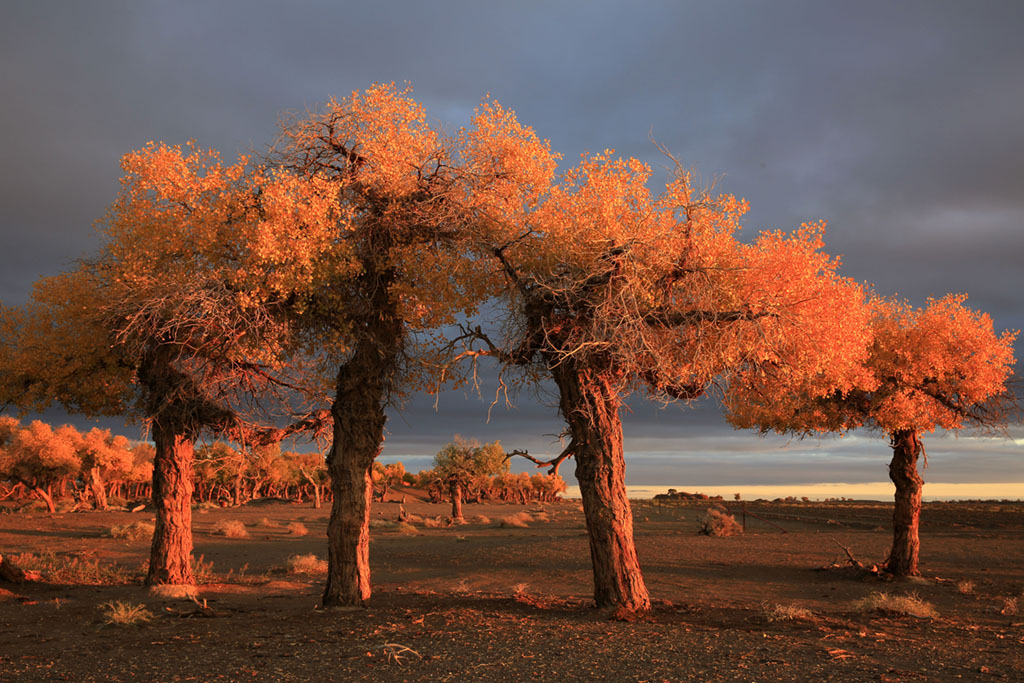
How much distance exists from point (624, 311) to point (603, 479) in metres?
3.45

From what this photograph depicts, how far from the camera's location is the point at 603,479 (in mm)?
13727

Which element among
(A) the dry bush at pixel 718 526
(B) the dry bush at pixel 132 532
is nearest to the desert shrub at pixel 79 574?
(B) the dry bush at pixel 132 532

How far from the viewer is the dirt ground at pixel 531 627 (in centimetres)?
904

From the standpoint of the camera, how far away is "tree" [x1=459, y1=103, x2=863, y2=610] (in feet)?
42.9

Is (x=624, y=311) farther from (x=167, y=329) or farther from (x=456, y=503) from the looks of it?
(x=456, y=503)

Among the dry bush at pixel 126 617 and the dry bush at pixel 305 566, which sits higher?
the dry bush at pixel 126 617

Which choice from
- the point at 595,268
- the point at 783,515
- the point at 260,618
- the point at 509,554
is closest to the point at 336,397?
the point at 260,618

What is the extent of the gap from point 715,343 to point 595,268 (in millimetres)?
2799

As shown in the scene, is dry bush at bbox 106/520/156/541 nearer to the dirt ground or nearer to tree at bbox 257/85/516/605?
the dirt ground

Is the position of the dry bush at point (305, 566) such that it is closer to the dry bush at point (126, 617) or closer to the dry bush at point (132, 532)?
the dry bush at point (126, 617)

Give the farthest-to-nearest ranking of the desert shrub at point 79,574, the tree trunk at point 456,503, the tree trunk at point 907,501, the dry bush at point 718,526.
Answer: the tree trunk at point 456,503 → the dry bush at point 718,526 → the tree trunk at point 907,501 → the desert shrub at point 79,574

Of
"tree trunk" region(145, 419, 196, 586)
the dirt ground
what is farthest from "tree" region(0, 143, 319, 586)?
the dirt ground

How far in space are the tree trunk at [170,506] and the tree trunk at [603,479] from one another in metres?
10.6

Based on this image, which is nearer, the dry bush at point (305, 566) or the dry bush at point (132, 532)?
the dry bush at point (305, 566)
